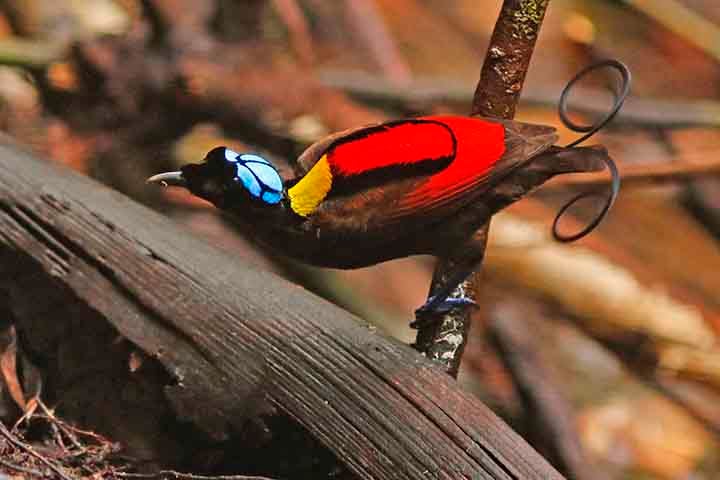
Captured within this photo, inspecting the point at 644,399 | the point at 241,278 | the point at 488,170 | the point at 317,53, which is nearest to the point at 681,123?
the point at 644,399

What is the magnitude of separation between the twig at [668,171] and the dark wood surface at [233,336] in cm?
264

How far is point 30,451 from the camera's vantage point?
7.31 ft

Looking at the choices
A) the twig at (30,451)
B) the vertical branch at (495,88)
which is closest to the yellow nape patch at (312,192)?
the vertical branch at (495,88)

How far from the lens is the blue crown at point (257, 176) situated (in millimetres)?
2604

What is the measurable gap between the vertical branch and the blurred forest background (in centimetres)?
159

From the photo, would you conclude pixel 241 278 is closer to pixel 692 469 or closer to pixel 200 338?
pixel 200 338

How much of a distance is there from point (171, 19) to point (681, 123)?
2.21 m

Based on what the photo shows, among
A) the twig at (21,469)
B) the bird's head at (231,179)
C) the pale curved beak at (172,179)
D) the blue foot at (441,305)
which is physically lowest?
the twig at (21,469)

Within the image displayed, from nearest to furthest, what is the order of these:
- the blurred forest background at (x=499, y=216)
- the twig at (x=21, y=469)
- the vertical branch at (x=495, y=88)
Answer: the twig at (x=21, y=469) < the vertical branch at (x=495, y=88) < the blurred forest background at (x=499, y=216)

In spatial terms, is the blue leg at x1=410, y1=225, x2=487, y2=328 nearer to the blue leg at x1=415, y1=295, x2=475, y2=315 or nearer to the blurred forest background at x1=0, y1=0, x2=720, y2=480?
the blue leg at x1=415, y1=295, x2=475, y2=315

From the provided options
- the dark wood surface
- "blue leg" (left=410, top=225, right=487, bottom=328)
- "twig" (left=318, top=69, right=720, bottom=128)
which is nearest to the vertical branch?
"blue leg" (left=410, top=225, right=487, bottom=328)

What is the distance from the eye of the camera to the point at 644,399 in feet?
15.8

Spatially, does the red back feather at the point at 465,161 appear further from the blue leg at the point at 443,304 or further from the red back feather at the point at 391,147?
the blue leg at the point at 443,304

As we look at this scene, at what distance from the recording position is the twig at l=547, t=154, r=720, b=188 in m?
4.99
